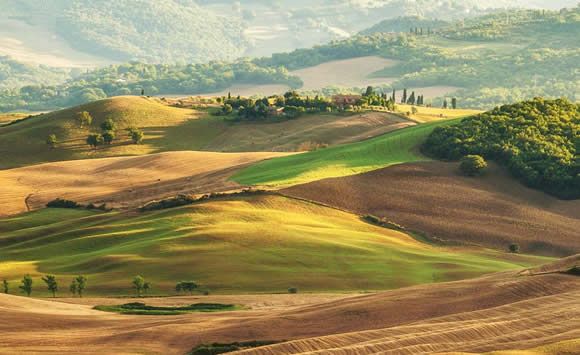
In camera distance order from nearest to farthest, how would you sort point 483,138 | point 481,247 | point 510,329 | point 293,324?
point 510,329, point 293,324, point 481,247, point 483,138

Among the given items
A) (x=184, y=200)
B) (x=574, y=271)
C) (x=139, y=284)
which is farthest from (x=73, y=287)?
(x=574, y=271)

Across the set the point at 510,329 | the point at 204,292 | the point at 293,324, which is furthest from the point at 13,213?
the point at 510,329

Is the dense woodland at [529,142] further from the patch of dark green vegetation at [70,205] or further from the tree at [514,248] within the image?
the patch of dark green vegetation at [70,205]

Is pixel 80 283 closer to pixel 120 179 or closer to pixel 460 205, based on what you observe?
pixel 460 205

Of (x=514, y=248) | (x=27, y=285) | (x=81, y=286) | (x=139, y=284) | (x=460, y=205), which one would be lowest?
(x=514, y=248)

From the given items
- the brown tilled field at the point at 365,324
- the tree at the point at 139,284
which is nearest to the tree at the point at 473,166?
the tree at the point at 139,284

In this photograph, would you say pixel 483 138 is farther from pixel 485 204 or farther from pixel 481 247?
pixel 481 247
